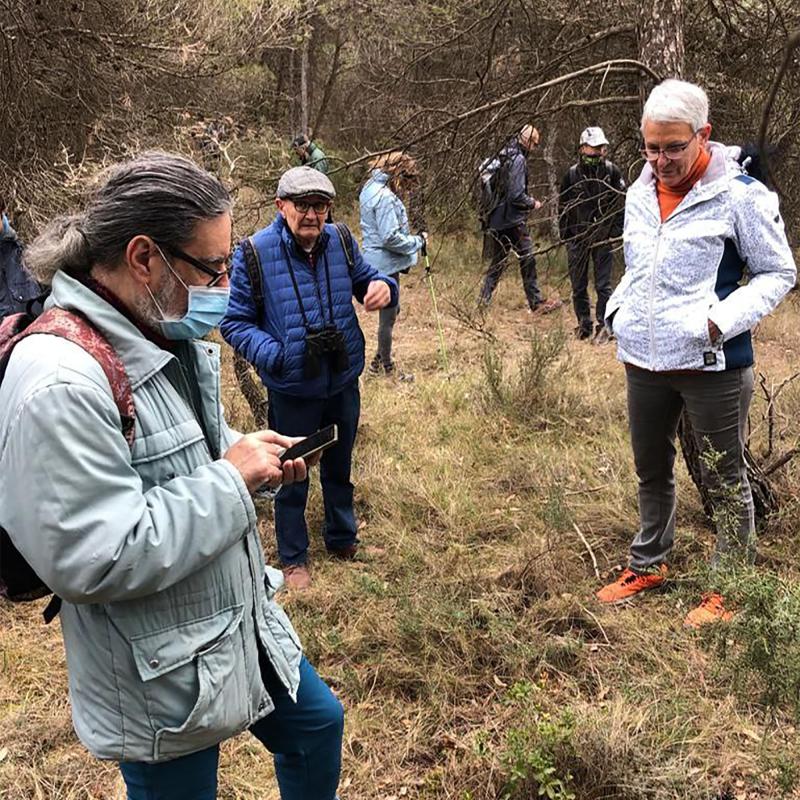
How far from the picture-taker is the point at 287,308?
3537mm

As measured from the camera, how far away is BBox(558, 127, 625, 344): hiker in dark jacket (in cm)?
471

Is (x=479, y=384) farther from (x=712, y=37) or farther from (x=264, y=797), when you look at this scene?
(x=264, y=797)

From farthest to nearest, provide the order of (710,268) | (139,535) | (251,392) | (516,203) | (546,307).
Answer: (546,307) < (516,203) < (251,392) < (710,268) < (139,535)

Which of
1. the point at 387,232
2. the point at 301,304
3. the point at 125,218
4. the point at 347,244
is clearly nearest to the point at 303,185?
the point at 347,244

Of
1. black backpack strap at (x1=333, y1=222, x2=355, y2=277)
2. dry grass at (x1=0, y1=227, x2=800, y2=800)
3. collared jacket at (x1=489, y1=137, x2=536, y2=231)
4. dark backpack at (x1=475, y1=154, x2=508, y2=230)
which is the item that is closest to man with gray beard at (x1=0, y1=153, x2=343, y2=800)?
dry grass at (x1=0, y1=227, x2=800, y2=800)

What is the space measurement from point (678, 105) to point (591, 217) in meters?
3.87

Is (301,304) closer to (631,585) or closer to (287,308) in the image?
(287,308)

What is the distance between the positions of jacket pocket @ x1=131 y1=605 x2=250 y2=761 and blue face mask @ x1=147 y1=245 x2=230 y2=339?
0.56 metres

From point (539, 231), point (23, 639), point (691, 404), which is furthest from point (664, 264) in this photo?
point (539, 231)

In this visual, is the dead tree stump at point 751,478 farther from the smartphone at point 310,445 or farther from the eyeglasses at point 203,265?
the eyeglasses at point 203,265

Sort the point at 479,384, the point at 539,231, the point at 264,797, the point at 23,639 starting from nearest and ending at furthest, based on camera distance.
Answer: the point at 264,797 < the point at 23,639 < the point at 479,384 < the point at 539,231

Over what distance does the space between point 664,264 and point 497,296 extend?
6618 millimetres

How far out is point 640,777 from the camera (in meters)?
2.39

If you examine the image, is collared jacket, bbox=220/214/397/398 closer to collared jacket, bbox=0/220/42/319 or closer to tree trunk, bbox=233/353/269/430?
tree trunk, bbox=233/353/269/430
